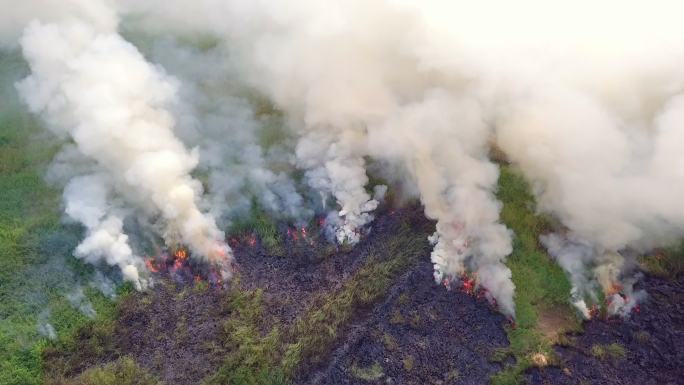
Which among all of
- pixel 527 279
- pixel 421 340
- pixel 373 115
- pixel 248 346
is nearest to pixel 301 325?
pixel 248 346

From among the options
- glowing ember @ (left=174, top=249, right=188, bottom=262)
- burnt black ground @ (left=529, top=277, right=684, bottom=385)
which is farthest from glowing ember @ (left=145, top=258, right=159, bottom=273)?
burnt black ground @ (left=529, top=277, right=684, bottom=385)

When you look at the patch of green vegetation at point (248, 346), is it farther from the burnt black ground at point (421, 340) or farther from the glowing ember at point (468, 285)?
the glowing ember at point (468, 285)

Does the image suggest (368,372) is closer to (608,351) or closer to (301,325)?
(301,325)

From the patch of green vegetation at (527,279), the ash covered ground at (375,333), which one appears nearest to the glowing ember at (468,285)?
the ash covered ground at (375,333)

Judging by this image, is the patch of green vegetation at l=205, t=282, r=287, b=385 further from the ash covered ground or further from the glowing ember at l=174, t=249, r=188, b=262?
the glowing ember at l=174, t=249, r=188, b=262

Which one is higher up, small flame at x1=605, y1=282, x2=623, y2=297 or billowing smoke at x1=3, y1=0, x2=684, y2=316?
billowing smoke at x1=3, y1=0, x2=684, y2=316

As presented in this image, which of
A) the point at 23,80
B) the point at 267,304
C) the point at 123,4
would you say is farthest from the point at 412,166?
the point at 123,4

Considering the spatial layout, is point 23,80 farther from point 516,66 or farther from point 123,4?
point 516,66
